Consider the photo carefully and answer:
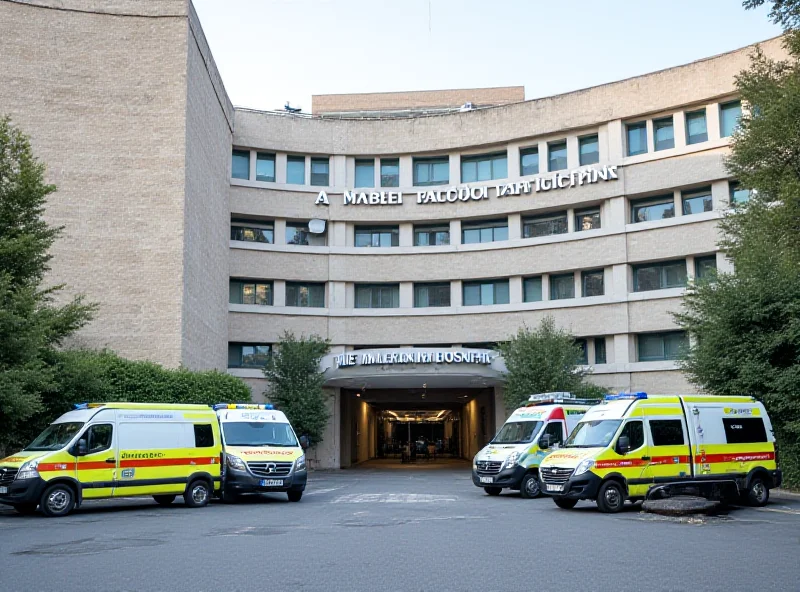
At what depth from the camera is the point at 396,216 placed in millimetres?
42281

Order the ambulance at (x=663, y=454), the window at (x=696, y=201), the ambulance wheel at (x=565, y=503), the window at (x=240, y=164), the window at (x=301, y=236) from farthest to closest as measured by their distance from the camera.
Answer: the window at (x=301, y=236) < the window at (x=240, y=164) < the window at (x=696, y=201) < the ambulance wheel at (x=565, y=503) < the ambulance at (x=663, y=454)

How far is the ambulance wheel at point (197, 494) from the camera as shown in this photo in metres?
18.6

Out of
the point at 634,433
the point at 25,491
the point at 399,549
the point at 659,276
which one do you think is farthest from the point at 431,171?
the point at 399,549

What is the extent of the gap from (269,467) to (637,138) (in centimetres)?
2576

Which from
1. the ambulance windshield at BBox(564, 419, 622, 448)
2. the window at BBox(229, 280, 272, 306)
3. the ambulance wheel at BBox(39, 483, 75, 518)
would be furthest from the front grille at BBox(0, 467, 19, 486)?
the window at BBox(229, 280, 272, 306)

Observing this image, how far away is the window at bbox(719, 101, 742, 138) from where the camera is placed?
3612cm

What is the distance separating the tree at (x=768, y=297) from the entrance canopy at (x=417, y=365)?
1159 centimetres

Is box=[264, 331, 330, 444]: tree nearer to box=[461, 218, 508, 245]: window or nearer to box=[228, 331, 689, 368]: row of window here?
box=[228, 331, 689, 368]: row of window

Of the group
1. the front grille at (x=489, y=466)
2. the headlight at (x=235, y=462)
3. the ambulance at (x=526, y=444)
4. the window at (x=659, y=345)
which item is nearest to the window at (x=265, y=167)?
the window at (x=659, y=345)

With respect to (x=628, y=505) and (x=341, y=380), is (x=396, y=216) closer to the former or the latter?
(x=341, y=380)

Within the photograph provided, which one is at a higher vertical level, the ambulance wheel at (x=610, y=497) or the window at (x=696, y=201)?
the window at (x=696, y=201)

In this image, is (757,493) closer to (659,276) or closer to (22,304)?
(22,304)

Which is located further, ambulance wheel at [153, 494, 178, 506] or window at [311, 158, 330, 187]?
window at [311, 158, 330, 187]

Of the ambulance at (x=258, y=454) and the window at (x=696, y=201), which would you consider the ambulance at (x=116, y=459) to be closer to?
the ambulance at (x=258, y=454)
